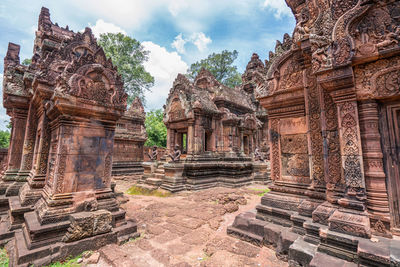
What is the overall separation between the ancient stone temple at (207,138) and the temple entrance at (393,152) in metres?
7.45

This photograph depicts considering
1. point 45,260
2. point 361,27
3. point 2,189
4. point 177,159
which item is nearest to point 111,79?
point 45,260

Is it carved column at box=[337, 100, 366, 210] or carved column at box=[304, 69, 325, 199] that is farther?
carved column at box=[304, 69, 325, 199]

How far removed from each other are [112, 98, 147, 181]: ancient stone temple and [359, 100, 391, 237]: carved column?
13.9 m

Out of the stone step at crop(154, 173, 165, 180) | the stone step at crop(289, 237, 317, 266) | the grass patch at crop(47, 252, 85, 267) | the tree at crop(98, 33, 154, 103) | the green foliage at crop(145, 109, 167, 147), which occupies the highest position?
the tree at crop(98, 33, 154, 103)

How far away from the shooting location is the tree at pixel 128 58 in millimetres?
24953

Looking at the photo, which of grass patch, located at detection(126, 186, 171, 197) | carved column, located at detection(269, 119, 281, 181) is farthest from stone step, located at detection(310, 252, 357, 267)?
grass patch, located at detection(126, 186, 171, 197)

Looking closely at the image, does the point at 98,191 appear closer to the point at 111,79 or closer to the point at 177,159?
the point at 111,79

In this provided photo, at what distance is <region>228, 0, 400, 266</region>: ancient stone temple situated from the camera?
2576 mm

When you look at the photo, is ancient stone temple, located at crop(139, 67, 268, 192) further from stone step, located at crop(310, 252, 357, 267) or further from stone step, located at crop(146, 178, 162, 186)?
stone step, located at crop(310, 252, 357, 267)

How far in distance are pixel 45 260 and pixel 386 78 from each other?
596 centimetres

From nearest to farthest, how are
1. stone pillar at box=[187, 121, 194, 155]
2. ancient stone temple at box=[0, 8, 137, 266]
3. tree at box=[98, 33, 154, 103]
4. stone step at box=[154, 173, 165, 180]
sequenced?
ancient stone temple at box=[0, 8, 137, 266], stone step at box=[154, 173, 165, 180], stone pillar at box=[187, 121, 194, 155], tree at box=[98, 33, 154, 103]

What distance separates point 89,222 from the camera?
3.46m

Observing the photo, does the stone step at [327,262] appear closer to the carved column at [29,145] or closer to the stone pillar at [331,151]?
the stone pillar at [331,151]

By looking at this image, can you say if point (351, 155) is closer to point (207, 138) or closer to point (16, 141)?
point (16, 141)
